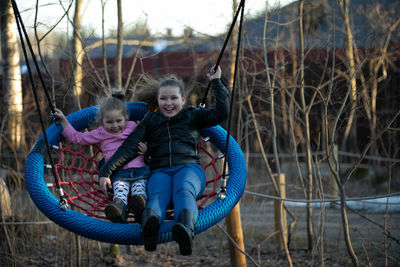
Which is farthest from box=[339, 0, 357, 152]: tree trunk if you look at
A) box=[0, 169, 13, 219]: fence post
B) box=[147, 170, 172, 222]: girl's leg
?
box=[0, 169, 13, 219]: fence post

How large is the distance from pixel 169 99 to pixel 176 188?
2.05ft

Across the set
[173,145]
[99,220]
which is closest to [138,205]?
[99,220]

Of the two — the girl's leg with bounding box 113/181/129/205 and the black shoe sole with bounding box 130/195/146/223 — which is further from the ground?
the girl's leg with bounding box 113/181/129/205

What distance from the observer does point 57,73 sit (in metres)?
5.50

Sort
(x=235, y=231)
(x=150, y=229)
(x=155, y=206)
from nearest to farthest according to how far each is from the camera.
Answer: (x=150, y=229)
(x=155, y=206)
(x=235, y=231)

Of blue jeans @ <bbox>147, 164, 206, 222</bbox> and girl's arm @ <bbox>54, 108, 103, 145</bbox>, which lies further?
girl's arm @ <bbox>54, 108, 103, 145</bbox>

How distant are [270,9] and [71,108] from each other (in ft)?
6.67

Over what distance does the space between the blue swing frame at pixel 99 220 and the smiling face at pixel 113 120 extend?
7.7 inches

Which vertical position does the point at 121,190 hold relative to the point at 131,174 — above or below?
below

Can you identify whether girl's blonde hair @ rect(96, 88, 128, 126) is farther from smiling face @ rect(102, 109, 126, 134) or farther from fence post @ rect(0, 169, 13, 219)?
fence post @ rect(0, 169, 13, 219)

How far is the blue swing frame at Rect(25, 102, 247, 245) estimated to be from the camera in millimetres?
2373

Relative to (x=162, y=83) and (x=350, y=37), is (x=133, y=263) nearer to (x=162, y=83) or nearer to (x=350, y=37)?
(x=162, y=83)

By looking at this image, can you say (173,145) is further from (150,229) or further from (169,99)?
(150,229)

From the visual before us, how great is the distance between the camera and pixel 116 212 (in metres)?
2.43
